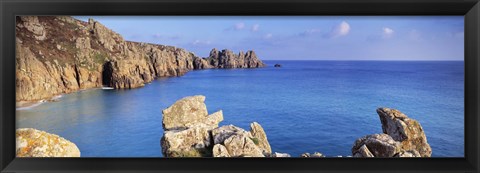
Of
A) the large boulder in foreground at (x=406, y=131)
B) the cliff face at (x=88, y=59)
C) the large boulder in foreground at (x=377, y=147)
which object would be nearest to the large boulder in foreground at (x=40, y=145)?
the cliff face at (x=88, y=59)

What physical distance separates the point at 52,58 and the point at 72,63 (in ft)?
1.69

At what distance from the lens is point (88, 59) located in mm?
8625

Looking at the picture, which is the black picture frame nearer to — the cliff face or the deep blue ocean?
the cliff face

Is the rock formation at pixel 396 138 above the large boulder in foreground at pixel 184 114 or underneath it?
underneath

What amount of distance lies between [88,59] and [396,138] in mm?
7633

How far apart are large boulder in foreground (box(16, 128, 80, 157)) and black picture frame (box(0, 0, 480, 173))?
21 centimetres

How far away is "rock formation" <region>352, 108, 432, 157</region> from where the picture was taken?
286 cm

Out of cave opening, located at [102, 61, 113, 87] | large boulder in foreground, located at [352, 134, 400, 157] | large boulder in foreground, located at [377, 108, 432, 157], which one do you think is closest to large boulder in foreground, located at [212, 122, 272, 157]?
large boulder in foreground, located at [352, 134, 400, 157]

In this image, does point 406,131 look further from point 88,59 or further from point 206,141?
point 88,59

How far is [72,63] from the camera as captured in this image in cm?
725
